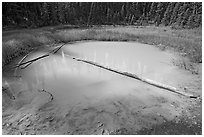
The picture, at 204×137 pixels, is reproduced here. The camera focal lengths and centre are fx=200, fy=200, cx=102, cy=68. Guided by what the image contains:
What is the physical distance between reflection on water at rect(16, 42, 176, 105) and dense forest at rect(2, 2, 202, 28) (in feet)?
64.8

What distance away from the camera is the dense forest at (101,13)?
34.4 m

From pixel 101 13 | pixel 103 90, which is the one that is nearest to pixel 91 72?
pixel 103 90

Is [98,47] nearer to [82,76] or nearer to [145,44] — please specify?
[145,44]

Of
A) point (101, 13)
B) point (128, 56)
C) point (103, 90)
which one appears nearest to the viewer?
point (103, 90)

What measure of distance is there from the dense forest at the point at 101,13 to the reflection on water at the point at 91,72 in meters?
19.8

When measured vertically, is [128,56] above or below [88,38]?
below

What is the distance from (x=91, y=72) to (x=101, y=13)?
3664cm

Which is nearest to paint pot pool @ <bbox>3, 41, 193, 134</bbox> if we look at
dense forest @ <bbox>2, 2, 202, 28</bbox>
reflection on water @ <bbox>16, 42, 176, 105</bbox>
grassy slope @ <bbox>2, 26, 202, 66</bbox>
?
reflection on water @ <bbox>16, 42, 176, 105</bbox>

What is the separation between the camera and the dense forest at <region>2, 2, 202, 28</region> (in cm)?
3441

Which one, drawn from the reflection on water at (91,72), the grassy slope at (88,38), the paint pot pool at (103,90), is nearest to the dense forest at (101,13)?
the grassy slope at (88,38)

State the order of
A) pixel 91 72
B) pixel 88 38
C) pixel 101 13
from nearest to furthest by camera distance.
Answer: pixel 91 72 → pixel 88 38 → pixel 101 13

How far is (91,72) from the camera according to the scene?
1296 cm

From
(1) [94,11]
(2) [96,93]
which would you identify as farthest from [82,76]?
(1) [94,11]

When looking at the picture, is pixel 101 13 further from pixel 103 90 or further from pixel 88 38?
pixel 103 90
